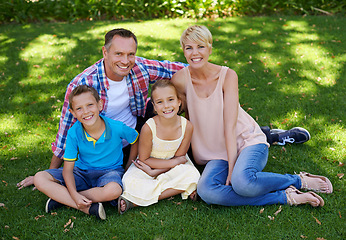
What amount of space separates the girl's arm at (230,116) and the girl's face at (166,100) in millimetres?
477

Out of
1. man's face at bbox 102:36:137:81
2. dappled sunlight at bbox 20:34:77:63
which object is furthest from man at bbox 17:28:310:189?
dappled sunlight at bbox 20:34:77:63

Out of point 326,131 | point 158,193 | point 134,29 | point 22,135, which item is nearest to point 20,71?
point 22,135

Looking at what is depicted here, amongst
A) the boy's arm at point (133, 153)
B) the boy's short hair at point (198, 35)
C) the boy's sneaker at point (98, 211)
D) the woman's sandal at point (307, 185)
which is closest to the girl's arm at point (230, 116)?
the boy's short hair at point (198, 35)

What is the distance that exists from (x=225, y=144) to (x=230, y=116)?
0.98ft

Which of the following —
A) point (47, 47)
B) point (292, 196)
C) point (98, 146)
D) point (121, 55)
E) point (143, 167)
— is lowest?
point (292, 196)

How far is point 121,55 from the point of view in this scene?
338cm

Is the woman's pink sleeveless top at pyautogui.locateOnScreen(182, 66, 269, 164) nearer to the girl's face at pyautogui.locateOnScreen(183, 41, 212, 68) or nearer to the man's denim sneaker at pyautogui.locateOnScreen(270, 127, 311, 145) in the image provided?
the girl's face at pyautogui.locateOnScreen(183, 41, 212, 68)

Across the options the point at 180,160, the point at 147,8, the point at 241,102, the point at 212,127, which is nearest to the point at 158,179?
the point at 180,160

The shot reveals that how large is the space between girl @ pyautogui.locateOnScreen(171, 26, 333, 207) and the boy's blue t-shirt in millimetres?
706

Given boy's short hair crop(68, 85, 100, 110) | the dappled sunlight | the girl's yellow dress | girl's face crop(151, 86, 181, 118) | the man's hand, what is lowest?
the man's hand

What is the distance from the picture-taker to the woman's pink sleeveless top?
11.0ft

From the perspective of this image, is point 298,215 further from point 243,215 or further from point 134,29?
point 134,29

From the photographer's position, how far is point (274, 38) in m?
6.78

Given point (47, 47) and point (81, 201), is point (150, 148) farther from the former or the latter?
point (47, 47)
